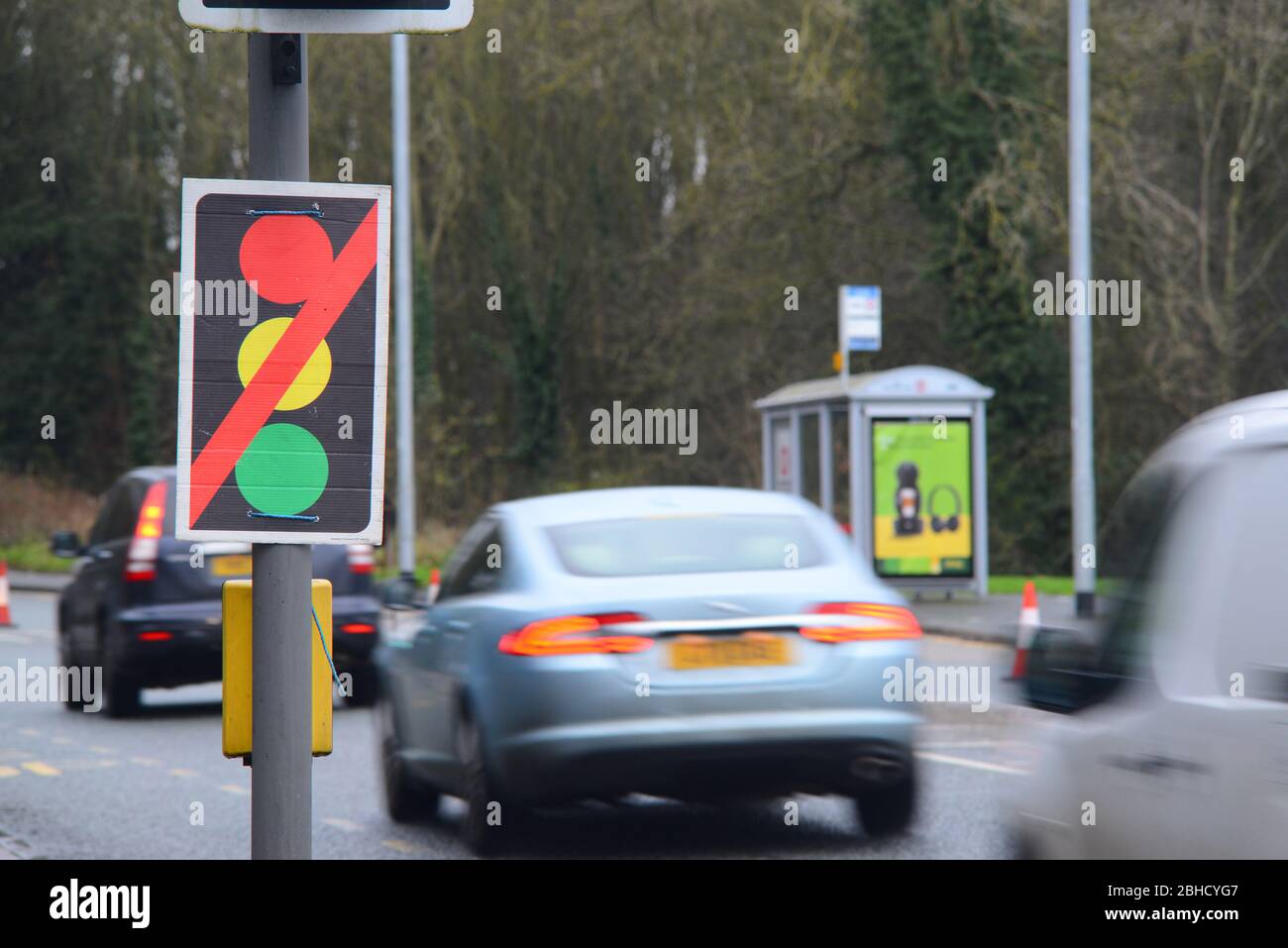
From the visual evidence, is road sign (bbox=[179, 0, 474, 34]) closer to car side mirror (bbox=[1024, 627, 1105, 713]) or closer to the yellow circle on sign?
the yellow circle on sign

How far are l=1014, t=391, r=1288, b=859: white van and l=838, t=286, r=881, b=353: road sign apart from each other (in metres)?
18.2

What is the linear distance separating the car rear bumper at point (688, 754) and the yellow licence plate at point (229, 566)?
21.4 feet

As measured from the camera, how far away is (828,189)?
32.4m

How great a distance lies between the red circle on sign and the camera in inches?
152

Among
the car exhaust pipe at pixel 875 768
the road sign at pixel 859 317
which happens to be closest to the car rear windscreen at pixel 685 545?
the car exhaust pipe at pixel 875 768

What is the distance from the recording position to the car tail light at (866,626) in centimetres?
829

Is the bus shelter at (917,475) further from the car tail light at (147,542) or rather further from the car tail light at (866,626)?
the car tail light at (866,626)

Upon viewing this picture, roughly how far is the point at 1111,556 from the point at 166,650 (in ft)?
34.1

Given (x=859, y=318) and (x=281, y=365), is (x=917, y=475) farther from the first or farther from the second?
(x=281, y=365)

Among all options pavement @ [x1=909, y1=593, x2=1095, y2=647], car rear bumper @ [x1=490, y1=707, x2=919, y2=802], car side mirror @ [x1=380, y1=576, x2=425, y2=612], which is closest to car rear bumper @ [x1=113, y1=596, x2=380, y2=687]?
car side mirror @ [x1=380, y1=576, x2=425, y2=612]

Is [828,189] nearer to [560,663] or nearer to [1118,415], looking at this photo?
[1118,415]

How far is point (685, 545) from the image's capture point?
869 cm

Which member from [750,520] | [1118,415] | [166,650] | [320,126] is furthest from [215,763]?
[320,126]
